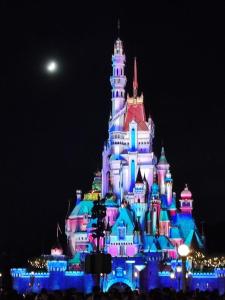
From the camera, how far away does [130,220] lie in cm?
6425

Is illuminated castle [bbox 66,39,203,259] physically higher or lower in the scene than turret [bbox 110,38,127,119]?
lower

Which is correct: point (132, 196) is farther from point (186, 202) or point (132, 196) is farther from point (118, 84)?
point (118, 84)

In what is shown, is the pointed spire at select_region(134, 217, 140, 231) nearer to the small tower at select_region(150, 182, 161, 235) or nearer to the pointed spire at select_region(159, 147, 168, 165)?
the small tower at select_region(150, 182, 161, 235)

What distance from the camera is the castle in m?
63.1

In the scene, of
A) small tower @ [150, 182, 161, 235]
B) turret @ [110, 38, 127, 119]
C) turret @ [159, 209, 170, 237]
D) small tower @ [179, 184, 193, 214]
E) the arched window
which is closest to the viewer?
small tower @ [150, 182, 161, 235]

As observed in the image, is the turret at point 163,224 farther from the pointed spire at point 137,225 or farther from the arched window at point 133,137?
the arched window at point 133,137

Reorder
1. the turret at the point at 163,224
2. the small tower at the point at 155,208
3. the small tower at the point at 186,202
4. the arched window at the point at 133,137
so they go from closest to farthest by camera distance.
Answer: the small tower at the point at 155,208 < the turret at the point at 163,224 < the arched window at the point at 133,137 < the small tower at the point at 186,202

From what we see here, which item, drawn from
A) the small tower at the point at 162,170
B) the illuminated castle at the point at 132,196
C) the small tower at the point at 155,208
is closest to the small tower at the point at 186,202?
the illuminated castle at the point at 132,196

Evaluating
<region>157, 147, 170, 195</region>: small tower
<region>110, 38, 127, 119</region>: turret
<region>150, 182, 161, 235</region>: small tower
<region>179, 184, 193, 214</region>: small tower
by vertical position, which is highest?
<region>110, 38, 127, 119</region>: turret

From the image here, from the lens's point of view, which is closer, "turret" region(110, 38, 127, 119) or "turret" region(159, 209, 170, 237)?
"turret" region(159, 209, 170, 237)

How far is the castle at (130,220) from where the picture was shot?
2483 inches

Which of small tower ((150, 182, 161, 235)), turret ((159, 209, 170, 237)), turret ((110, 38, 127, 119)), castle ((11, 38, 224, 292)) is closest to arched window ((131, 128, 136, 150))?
castle ((11, 38, 224, 292))

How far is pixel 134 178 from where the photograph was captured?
230 ft

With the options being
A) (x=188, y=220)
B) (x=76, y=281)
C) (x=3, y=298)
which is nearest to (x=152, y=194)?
(x=188, y=220)
